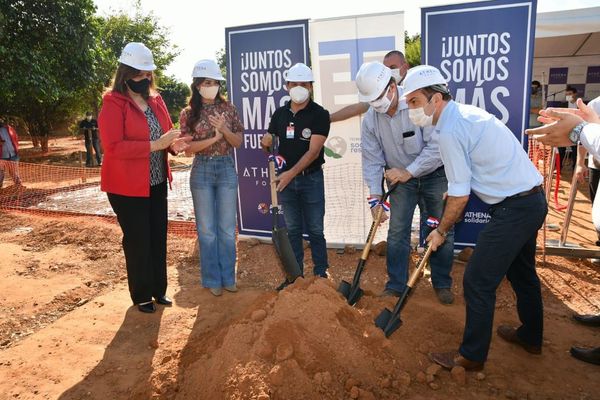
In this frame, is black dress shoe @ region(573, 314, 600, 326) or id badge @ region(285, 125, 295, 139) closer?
black dress shoe @ region(573, 314, 600, 326)

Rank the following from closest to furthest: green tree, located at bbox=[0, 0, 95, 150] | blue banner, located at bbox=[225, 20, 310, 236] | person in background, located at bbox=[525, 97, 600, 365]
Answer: person in background, located at bbox=[525, 97, 600, 365] → blue banner, located at bbox=[225, 20, 310, 236] → green tree, located at bbox=[0, 0, 95, 150]

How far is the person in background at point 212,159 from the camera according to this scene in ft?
13.1

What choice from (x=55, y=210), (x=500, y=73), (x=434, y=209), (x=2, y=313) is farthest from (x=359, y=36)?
(x=55, y=210)

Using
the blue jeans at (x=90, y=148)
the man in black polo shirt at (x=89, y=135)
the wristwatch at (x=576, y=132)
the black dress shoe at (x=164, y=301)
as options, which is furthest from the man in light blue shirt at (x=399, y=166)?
the blue jeans at (x=90, y=148)

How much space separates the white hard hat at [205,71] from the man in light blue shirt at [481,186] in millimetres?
1801

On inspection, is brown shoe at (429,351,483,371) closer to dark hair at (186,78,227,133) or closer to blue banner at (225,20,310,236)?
dark hair at (186,78,227,133)

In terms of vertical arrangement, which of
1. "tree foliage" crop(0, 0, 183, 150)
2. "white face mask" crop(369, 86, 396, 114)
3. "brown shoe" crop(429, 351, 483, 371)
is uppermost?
"tree foliage" crop(0, 0, 183, 150)

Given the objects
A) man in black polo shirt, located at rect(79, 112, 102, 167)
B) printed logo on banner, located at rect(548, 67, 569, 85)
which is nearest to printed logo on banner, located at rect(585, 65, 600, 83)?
printed logo on banner, located at rect(548, 67, 569, 85)

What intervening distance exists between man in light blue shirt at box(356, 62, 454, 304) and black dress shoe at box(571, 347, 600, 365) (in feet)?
3.48

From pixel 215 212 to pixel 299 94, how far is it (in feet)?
4.31

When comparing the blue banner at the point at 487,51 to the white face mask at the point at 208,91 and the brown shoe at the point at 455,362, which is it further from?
the brown shoe at the point at 455,362

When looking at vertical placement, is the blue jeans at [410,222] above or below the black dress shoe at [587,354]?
above

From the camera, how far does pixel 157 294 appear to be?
422cm

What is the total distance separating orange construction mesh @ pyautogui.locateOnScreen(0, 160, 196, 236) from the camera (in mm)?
7773
